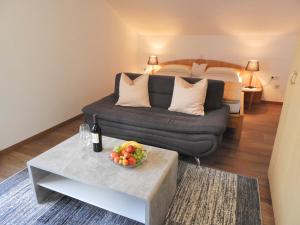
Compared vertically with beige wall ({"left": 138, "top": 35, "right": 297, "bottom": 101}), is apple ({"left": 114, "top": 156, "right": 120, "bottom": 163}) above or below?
below

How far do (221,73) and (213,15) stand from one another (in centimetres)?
110

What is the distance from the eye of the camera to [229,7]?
10.9 ft

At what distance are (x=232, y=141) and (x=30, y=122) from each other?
2616mm

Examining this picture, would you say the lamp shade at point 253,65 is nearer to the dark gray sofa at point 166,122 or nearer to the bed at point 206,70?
the bed at point 206,70

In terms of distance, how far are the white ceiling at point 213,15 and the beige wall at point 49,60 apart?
2.03ft

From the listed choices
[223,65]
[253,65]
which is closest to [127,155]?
[253,65]

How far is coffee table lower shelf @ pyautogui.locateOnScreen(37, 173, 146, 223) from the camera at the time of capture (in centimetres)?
139

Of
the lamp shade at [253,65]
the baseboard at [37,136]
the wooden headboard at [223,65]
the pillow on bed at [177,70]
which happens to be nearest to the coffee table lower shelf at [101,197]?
the baseboard at [37,136]

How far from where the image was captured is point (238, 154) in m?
2.46


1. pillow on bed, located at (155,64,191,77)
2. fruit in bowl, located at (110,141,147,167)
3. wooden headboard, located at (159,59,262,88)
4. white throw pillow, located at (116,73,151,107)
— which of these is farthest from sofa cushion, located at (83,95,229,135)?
wooden headboard, located at (159,59,262,88)

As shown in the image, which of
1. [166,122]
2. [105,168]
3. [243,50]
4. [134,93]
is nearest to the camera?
[105,168]

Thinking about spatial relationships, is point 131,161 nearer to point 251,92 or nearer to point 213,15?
point 213,15

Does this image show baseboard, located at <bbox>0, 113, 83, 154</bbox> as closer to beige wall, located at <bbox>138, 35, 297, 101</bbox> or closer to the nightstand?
beige wall, located at <bbox>138, 35, 297, 101</bbox>

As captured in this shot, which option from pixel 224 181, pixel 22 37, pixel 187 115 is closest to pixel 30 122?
pixel 22 37
